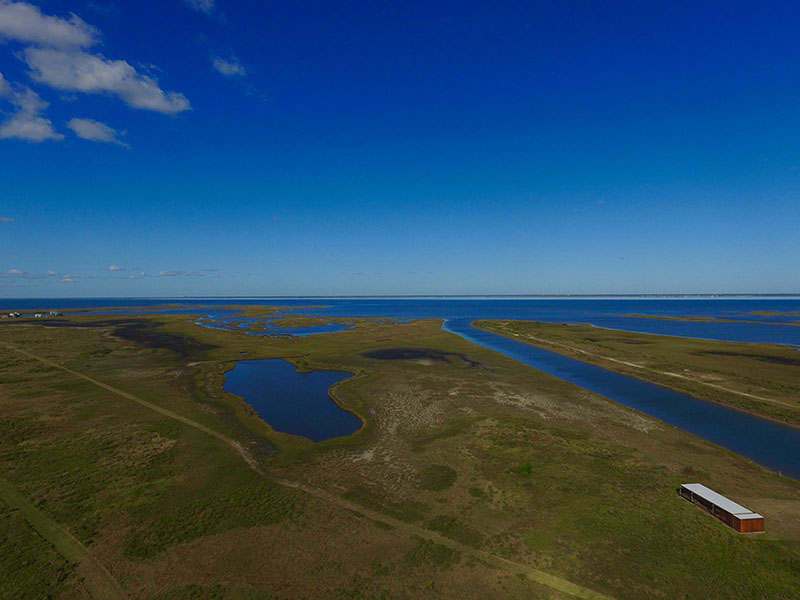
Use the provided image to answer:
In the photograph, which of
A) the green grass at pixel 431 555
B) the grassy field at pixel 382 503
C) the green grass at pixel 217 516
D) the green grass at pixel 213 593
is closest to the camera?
the green grass at pixel 213 593

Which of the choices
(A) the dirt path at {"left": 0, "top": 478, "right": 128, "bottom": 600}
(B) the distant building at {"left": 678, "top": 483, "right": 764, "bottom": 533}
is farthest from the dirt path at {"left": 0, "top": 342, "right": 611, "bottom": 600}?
(B) the distant building at {"left": 678, "top": 483, "right": 764, "bottom": 533}

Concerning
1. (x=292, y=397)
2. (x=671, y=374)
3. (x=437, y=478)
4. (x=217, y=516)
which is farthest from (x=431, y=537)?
(x=671, y=374)

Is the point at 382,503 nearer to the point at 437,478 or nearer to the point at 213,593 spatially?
the point at 437,478

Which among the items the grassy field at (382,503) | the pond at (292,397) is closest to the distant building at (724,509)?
the grassy field at (382,503)

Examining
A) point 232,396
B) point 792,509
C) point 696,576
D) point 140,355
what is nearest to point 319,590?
point 696,576

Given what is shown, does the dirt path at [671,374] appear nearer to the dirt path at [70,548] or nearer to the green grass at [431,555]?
the green grass at [431,555]

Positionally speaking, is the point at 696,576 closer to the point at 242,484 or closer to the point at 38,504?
the point at 242,484
